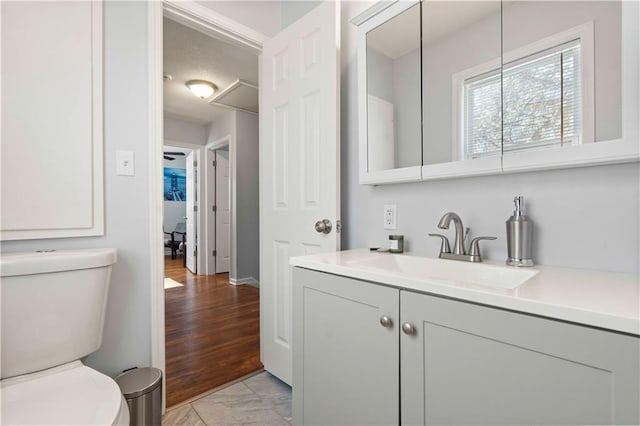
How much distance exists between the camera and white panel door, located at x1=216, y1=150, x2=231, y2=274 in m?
4.78

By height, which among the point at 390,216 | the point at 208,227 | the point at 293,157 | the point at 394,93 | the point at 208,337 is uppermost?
the point at 394,93

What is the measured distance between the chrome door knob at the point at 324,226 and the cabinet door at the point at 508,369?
27.6 inches

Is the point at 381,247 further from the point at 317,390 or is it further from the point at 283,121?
the point at 283,121

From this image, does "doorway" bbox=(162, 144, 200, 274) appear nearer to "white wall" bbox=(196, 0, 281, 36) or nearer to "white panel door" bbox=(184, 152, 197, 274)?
"white panel door" bbox=(184, 152, 197, 274)

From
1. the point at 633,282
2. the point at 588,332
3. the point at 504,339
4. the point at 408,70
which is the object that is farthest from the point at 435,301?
the point at 408,70

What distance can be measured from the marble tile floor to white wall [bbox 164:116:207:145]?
3834 mm

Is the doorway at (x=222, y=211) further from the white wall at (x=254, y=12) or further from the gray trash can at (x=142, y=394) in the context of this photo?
the gray trash can at (x=142, y=394)

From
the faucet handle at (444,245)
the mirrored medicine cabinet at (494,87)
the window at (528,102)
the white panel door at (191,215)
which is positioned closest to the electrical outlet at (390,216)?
the mirrored medicine cabinet at (494,87)

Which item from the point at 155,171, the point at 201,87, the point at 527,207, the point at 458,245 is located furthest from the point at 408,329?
the point at 201,87

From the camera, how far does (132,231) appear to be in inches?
55.1

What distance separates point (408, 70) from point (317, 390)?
4.32 ft

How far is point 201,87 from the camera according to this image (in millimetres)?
3256

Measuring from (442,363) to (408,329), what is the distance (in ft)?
0.34

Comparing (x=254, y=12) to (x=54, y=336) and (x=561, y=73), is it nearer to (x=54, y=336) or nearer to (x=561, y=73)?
(x=561, y=73)
